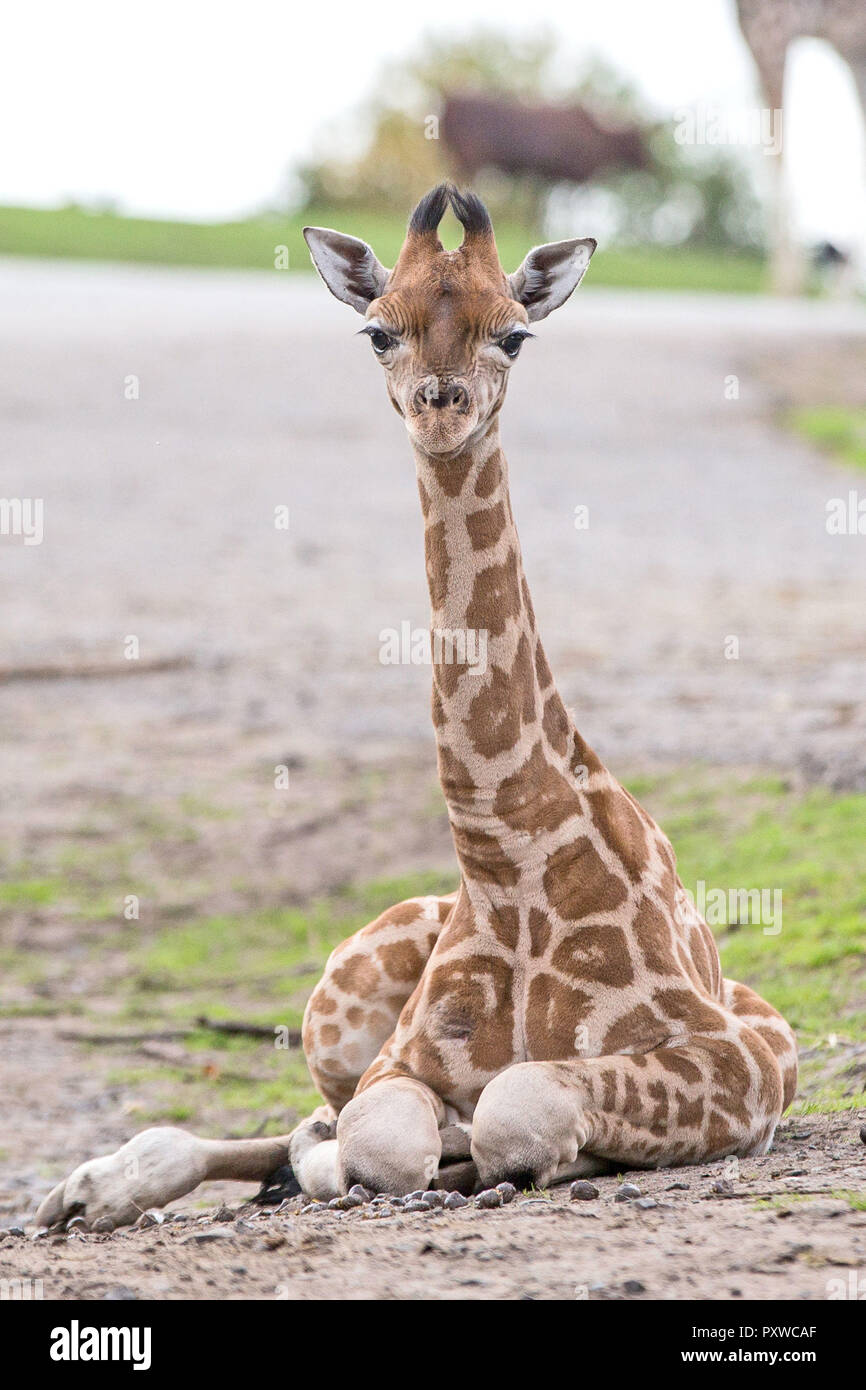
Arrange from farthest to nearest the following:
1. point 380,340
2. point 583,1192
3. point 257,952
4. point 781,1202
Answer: point 257,952, point 380,340, point 583,1192, point 781,1202

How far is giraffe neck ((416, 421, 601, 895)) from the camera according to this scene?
5.88 meters

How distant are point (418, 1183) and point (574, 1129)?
1.69 feet

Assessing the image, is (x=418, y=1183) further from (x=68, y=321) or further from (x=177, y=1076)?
(x=68, y=321)

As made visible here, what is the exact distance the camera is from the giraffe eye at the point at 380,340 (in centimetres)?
567

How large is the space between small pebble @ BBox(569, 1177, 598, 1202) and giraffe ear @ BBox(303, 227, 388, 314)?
276cm

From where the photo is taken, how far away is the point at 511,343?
5648mm

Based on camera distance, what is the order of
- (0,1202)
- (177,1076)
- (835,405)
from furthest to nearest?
1. (835,405)
2. (177,1076)
3. (0,1202)

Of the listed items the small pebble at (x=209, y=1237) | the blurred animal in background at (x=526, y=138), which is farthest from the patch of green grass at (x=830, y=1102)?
the blurred animal in background at (x=526, y=138)

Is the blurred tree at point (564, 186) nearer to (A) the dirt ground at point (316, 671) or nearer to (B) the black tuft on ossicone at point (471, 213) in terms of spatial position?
(A) the dirt ground at point (316, 671)

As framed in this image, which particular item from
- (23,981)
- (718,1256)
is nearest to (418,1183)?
(718,1256)

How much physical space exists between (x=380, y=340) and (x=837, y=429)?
17.7 m

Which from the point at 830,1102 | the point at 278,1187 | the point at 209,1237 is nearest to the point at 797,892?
the point at 830,1102

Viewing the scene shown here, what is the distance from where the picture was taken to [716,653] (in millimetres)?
14242

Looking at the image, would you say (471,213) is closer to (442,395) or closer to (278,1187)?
(442,395)
